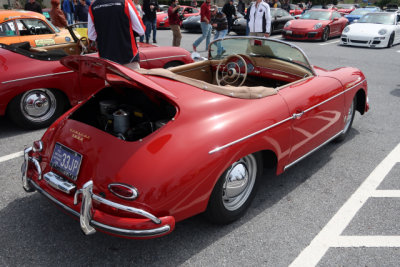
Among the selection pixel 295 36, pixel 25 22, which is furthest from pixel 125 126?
pixel 295 36

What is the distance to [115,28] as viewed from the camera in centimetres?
425

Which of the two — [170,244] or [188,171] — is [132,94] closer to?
[188,171]

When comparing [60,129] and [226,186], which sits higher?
[60,129]

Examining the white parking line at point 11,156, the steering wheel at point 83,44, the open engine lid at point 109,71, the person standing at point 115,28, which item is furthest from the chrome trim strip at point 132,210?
the steering wheel at point 83,44

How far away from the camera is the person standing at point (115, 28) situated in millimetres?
4164

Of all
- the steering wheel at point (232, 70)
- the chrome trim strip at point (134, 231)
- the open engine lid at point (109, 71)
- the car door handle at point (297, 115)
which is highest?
the open engine lid at point (109, 71)

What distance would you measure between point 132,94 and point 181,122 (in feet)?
2.53

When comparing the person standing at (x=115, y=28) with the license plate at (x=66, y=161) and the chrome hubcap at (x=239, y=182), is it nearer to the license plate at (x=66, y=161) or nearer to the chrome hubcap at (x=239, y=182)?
the license plate at (x=66, y=161)

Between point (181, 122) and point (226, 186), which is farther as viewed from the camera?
point (226, 186)

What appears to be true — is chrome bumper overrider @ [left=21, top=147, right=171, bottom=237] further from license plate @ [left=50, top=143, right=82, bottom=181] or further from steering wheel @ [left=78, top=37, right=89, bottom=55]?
steering wheel @ [left=78, top=37, right=89, bottom=55]

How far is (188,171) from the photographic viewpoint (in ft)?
7.48

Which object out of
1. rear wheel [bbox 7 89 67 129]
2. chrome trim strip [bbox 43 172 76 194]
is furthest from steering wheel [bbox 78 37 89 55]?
chrome trim strip [bbox 43 172 76 194]

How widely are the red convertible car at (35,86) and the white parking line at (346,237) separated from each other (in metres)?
3.72

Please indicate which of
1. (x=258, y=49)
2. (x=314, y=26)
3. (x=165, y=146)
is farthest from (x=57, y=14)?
(x=314, y=26)
